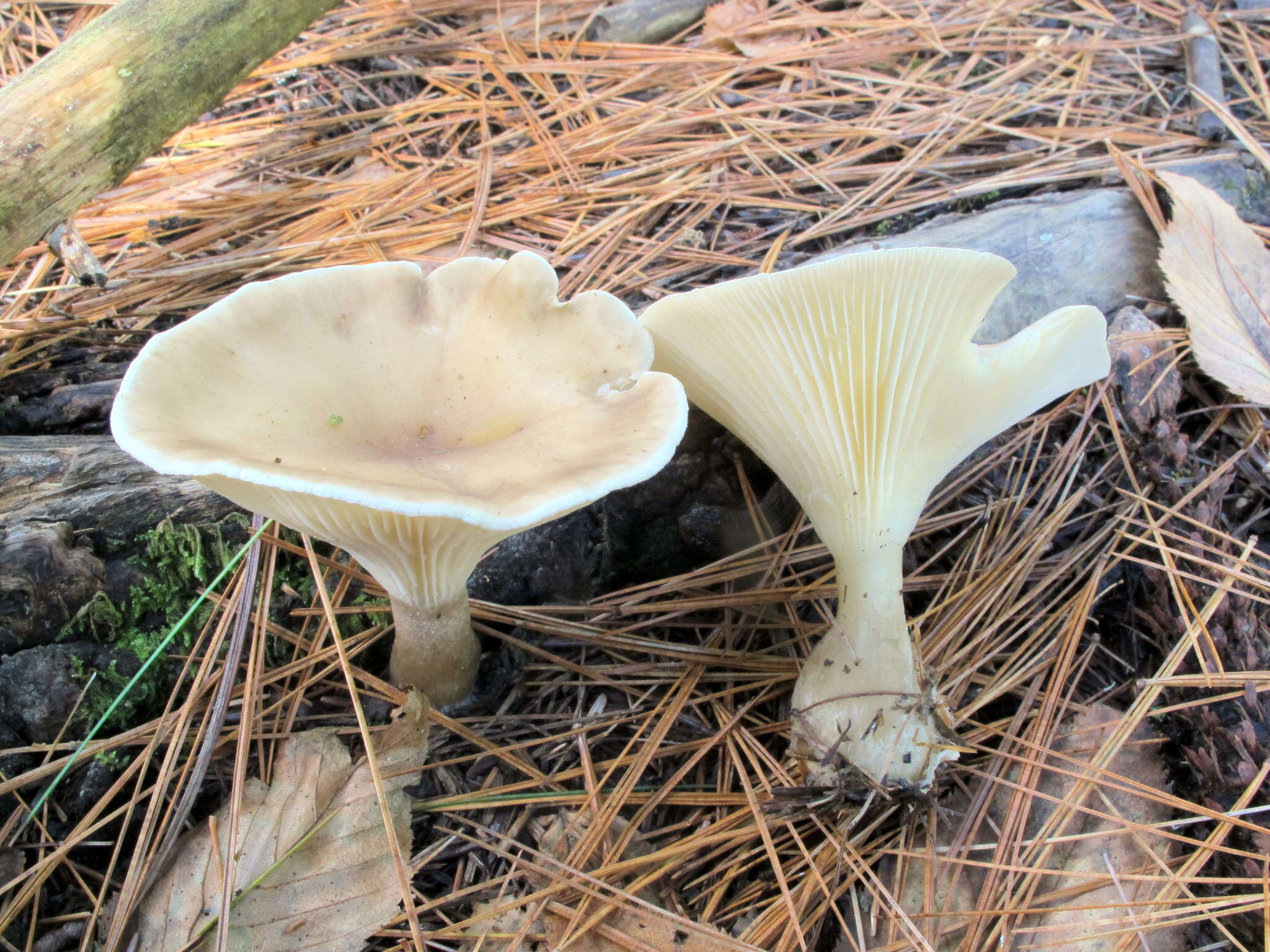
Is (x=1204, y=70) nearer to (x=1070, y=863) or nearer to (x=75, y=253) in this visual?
(x=1070, y=863)

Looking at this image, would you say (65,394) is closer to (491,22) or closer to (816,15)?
(491,22)

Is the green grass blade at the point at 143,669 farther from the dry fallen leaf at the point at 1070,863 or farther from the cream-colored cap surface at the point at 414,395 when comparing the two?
the dry fallen leaf at the point at 1070,863

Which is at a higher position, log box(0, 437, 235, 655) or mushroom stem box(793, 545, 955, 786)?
log box(0, 437, 235, 655)

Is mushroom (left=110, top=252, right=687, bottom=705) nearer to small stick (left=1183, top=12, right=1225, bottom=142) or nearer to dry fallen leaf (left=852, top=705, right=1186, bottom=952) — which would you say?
dry fallen leaf (left=852, top=705, right=1186, bottom=952)

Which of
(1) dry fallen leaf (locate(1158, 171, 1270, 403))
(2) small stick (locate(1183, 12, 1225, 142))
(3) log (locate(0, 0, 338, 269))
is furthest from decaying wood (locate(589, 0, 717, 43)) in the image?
(1) dry fallen leaf (locate(1158, 171, 1270, 403))

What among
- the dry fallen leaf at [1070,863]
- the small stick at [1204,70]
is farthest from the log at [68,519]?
the small stick at [1204,70]

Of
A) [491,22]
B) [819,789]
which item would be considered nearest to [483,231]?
[491,22]
